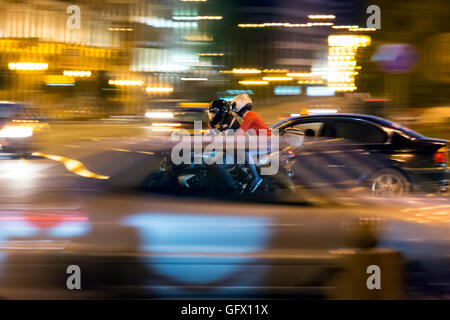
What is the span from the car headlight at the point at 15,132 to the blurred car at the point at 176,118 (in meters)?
3.49

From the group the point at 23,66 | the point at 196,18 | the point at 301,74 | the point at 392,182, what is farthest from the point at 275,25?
the point at 392,182

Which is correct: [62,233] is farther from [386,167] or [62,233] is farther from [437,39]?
[437,39]

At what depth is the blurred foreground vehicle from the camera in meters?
14.6

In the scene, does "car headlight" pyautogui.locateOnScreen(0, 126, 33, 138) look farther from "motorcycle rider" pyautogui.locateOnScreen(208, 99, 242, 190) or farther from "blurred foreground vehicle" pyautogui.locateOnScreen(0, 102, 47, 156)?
"motorcycle rider" pyautogui.locateOnScreen(208, 99, 242, 190)

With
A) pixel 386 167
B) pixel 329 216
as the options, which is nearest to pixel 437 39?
pixel 386 167

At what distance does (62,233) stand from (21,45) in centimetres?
4077

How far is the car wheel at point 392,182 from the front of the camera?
16.3 ft

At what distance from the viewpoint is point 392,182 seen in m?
6.40

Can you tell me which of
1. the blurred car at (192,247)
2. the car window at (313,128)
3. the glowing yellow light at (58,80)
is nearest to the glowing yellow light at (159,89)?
the glowing yellow light at (58,80)

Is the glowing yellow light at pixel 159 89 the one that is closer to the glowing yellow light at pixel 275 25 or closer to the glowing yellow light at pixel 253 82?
the glowing yellow light at pixel 253 82

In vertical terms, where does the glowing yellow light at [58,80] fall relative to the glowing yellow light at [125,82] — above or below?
below

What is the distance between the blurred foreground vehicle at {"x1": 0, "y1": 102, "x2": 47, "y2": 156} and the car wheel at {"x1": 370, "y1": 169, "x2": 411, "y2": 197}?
10.6 metres

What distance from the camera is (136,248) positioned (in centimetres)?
333
